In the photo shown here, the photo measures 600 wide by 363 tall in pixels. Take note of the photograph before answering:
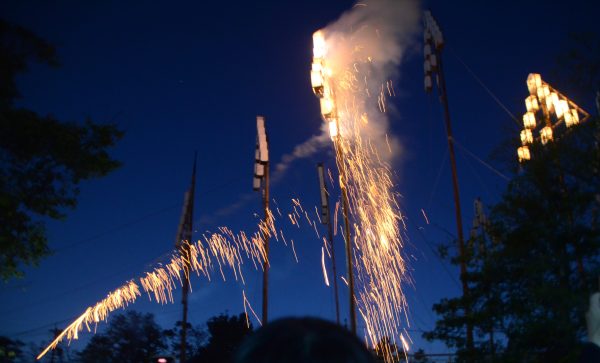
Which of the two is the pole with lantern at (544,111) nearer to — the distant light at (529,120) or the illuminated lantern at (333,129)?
the distant light at (529,120)

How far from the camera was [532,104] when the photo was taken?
55.0ft

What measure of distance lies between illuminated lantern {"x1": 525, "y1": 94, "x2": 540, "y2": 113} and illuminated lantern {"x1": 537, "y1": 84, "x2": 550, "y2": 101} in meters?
0.36

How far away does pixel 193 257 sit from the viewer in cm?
1938

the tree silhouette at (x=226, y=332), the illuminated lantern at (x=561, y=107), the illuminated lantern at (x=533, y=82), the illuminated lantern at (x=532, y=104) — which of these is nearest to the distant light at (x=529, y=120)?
the illuminated lantern at (x=532, y=104)

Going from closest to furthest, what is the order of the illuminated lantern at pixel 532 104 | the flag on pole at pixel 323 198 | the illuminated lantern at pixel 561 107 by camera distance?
1. the illuminated lantern at pixel 561 107
2. the illuminated lantern at pixel 532 104
3. the flag on pole at pixel 323 198

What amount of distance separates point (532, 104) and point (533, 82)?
0.76 m

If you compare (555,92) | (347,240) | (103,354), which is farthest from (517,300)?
(103,354)

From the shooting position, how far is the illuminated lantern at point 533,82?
16438 mm

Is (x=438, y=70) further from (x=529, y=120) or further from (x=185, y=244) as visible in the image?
(x=185, y=244)

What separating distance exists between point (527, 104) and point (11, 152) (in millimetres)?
15886

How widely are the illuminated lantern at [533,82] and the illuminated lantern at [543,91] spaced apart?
0.14 metres

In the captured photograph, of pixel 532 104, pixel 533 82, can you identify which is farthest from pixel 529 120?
pixel 533 82

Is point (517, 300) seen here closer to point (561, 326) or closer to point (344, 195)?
point (561, 326)

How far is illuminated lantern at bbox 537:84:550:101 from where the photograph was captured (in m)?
16.1
